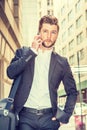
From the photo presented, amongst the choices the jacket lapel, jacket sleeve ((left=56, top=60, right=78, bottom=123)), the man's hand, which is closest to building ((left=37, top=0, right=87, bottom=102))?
jacket sleeve ((left=56, top=60, right=78, bottom=123))

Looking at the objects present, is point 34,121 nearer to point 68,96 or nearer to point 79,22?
point 68,96

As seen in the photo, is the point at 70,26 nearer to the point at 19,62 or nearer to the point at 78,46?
the point at 78,46

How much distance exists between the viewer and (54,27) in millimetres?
3162

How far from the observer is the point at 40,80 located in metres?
3.07

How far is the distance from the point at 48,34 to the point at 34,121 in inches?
26.8

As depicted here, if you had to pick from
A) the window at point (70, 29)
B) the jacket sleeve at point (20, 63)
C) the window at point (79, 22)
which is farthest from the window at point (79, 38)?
the jacket sleeve at point (20, 63)

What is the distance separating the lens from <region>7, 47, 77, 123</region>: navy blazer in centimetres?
303

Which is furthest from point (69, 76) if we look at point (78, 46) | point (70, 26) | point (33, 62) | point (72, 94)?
point (70, 26)

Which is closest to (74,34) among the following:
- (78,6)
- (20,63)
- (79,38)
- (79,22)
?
(79,22)

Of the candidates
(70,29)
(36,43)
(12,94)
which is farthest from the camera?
(70,29)

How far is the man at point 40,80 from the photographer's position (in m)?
3.01

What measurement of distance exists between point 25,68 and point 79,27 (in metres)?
60.3

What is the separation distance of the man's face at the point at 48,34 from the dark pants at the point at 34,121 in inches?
21.6

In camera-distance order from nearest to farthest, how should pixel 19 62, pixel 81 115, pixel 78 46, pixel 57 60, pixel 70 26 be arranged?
1. pixel 19 62
2. pixel 57 60
3. pixel 81 115
4. pixel 78 46
5. pixel 70 26
